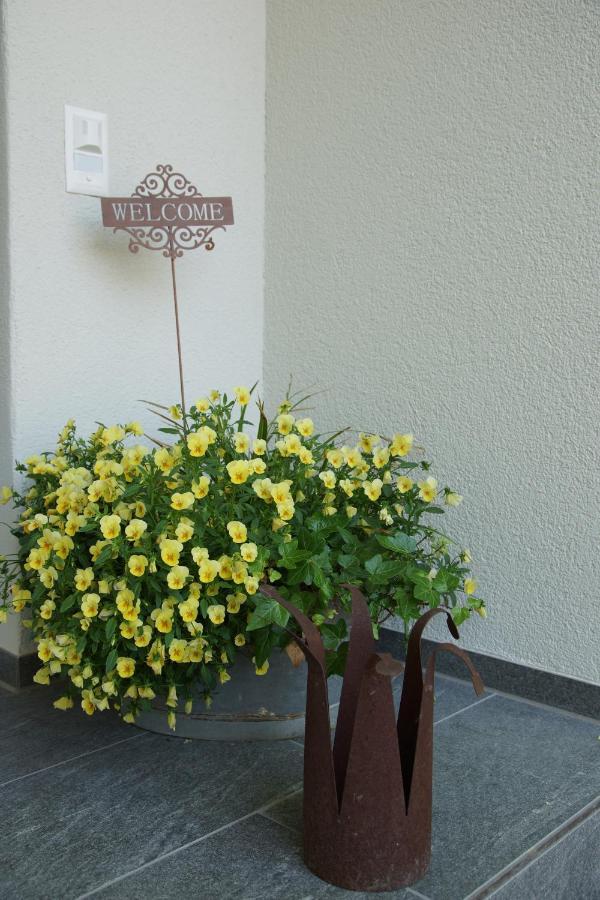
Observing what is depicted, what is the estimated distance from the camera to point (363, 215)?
2.30 m

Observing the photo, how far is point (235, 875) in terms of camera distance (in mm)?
1335

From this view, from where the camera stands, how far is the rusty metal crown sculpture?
4.17 ft

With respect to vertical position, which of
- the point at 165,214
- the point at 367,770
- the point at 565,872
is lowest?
the point at 565,872

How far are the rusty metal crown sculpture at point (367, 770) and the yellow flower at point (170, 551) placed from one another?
0.23m

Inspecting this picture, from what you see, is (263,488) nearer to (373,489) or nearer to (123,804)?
(373,489)

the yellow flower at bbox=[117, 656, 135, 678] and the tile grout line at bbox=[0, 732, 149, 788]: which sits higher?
the yellow flower at bbox=[117, 656, 135, 678]

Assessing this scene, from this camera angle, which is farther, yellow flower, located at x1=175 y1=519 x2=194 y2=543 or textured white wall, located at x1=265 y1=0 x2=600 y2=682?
textured white wall, located at x1=265 y1=0 x2=600 y2=682

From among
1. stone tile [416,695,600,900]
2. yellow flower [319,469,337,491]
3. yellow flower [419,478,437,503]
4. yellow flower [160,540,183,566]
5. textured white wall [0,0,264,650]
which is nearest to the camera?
stone tile [416,695,600,900]

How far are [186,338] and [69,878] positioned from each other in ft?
4.86

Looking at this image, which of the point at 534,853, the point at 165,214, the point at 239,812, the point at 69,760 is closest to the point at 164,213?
the point at 165,214

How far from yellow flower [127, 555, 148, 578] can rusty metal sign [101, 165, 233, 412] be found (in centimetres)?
61

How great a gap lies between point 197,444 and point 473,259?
0.87 m

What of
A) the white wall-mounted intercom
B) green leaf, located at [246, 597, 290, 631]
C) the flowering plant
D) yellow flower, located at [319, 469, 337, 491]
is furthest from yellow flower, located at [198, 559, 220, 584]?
A: the white wall-mounted intercom

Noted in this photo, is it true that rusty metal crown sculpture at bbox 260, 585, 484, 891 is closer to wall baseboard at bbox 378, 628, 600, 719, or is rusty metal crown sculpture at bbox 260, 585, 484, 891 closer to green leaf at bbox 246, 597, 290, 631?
green leaf at bbox 246, 597, 290, 631
